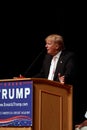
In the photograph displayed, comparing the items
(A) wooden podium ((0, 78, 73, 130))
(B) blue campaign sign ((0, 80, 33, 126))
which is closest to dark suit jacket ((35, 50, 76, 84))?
(A) wooden podium ((0, 78, 73, 130))

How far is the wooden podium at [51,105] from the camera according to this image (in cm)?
384

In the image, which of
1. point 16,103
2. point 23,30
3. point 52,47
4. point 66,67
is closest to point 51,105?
point 16,103

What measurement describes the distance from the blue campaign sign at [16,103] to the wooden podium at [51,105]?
50 millimetres

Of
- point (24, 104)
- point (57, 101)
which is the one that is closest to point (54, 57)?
point (57, 101)

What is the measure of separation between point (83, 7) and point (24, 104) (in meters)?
2.82

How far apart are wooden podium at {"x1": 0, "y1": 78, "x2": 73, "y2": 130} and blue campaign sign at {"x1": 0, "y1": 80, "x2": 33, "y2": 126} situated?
2.0 inches

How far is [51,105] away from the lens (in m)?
4.01

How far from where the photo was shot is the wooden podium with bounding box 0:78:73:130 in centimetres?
384

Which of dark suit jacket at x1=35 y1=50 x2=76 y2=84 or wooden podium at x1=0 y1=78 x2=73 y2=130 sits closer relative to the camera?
wooden podium at x1=0 y1=78 x2=73 y2=130

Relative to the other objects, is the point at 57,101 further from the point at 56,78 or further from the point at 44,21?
the point at 44,21

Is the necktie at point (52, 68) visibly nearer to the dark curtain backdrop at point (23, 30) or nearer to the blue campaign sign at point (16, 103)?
the blue campaign sign at point (16, 103)

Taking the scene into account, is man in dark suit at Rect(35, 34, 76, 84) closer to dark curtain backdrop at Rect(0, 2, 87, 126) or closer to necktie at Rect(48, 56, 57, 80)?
necktie at Rect(48, 56, 57, 80)

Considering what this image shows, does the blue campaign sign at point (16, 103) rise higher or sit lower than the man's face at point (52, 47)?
lower

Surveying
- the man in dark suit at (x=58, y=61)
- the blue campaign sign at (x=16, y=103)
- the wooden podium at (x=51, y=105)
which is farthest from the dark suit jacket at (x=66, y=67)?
the blue campaign sign at (x=16, y=103)
